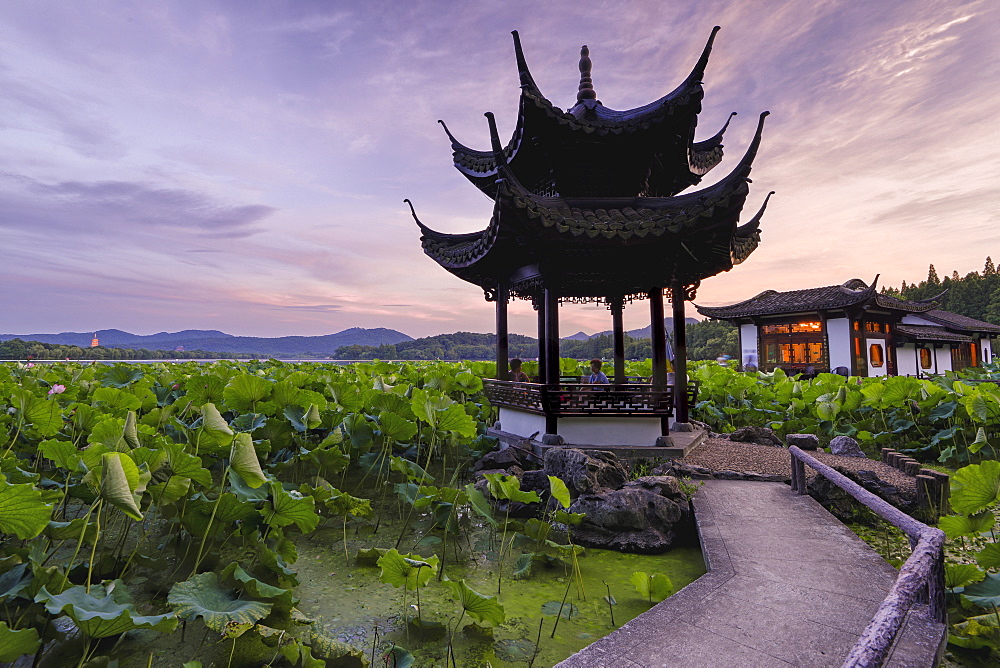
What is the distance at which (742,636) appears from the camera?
232 centimetres

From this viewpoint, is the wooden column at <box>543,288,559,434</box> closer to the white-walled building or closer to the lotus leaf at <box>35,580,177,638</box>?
the lotus leaf at <box>35,580,177,638</box>

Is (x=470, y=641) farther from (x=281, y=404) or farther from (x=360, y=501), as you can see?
(x=281, y=404)

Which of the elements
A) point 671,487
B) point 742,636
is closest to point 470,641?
point 742,636

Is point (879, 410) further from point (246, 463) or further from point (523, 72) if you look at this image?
point (246, 463)

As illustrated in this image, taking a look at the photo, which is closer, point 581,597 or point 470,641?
point 470,641

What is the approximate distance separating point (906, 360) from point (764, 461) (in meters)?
22.0

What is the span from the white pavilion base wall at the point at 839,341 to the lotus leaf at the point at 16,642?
22329mm

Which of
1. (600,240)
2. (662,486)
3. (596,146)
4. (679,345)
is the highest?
(596,146)

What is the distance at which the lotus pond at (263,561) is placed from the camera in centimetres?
198

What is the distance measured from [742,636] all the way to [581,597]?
3.36 feet

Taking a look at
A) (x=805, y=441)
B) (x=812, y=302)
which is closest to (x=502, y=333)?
(x=805, y=441)

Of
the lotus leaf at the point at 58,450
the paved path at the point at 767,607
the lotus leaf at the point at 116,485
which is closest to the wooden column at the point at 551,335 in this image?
the paved path at the point at 767,607

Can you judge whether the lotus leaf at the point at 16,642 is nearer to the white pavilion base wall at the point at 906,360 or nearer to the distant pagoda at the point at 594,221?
the distant pagoda at the point at 594,221

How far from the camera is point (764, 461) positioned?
6066mm
